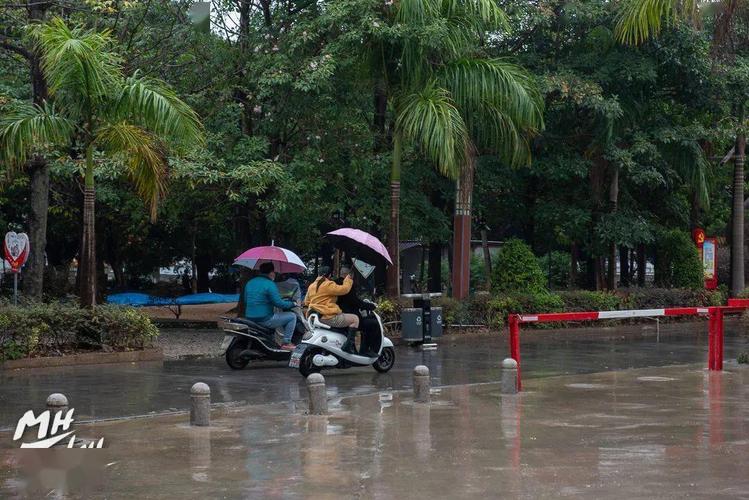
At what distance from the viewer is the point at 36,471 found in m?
8.57

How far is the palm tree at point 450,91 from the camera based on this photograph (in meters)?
20.7

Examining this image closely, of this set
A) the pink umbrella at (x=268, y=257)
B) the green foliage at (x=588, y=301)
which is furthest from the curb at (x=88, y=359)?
the green foliage at (x=588, y=301)

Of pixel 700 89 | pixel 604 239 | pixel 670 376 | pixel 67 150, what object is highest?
pixel 700 89

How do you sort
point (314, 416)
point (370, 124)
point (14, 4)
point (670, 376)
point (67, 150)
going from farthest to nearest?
1. point (370, 124)
2. point (67, 150)
3. point (14, 4)
4. point (670, 376)
5. point (314, 416)

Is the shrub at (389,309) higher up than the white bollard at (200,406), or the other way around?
the shrub at (389,309)

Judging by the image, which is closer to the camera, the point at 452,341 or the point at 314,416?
the point at 314,416

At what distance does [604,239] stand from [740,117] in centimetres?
509

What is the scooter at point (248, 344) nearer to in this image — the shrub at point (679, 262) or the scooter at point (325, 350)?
the scooter at point (325, 350)

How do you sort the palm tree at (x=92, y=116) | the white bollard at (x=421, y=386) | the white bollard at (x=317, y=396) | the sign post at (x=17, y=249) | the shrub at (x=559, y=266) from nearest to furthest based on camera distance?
the white bollard at (x=317, y=396) → the white bollard at (x=421, y=386) → the palm tree at (x=92, y=116) → the sign post at (x=17, y=249) → the shrub at (x=559, y=266)

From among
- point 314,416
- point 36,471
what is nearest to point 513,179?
point 314,416

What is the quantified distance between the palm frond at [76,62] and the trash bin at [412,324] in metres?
7.11

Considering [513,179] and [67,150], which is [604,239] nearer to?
[513,179]

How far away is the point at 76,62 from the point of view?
16344 millimetres

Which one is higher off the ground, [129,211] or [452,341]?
[129,211]
